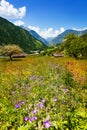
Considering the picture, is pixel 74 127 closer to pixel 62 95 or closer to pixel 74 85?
pixel 62 95

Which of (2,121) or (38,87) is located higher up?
(38,87)

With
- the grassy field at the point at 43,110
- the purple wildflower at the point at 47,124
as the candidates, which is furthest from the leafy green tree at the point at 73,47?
the purple wildflower at the point at 47,124

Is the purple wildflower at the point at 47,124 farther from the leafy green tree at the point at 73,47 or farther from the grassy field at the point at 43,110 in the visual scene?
the leafy green tree at the point at 73,47

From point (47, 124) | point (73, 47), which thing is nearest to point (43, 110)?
point (47, 124)

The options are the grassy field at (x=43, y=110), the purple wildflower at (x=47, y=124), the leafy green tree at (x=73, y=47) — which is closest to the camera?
the purple wildflower at (x=47, y=124)

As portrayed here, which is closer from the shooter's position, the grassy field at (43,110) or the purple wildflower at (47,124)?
the purple wildflower at (47,124)

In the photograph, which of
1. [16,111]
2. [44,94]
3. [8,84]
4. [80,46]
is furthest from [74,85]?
A: [80,46]

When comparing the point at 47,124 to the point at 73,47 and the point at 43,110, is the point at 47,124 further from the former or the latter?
the point at 73,47

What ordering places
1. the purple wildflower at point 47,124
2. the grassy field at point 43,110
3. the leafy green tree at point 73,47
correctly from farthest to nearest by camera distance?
1. the leafy green tree at point 73,47
2. the grassy field at point 43,110
3. the purple wildflower at point 47,124

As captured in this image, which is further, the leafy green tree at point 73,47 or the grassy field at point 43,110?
the leafy green tree at point 73,47

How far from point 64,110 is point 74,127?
0.80 metres

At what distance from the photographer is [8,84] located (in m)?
11.3

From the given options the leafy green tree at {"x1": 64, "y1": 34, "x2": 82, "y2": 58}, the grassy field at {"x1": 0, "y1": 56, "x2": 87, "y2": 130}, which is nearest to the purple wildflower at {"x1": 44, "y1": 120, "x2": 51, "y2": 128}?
the grassy field at {"x1": 0, "y1": 56, "x2": 87, "y2": 130}

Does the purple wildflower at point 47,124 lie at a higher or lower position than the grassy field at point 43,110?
higher
